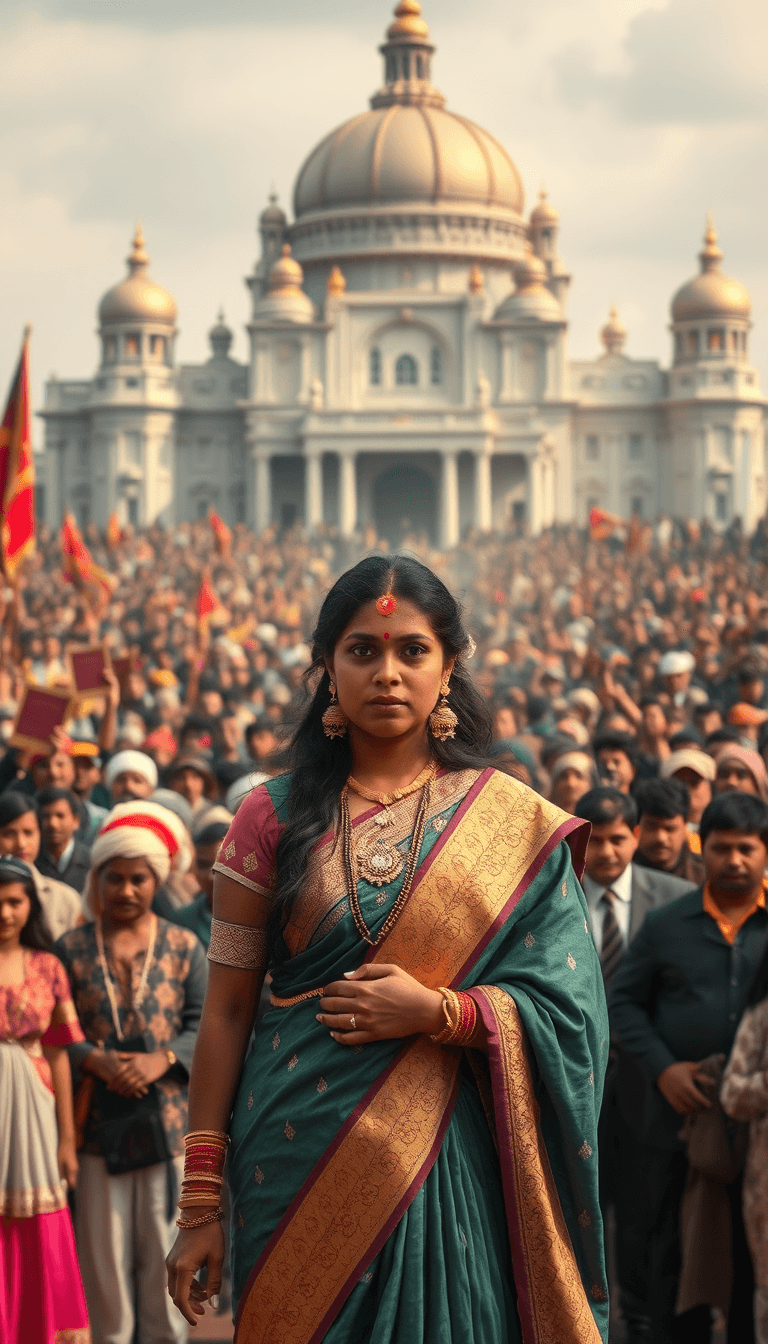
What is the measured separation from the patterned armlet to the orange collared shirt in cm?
230

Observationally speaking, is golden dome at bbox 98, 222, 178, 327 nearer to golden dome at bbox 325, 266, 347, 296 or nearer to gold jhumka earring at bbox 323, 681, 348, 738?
golden dome at bbox 325, 266, 347, 296

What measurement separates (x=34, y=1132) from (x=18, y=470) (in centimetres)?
854

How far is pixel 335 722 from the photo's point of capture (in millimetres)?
3057

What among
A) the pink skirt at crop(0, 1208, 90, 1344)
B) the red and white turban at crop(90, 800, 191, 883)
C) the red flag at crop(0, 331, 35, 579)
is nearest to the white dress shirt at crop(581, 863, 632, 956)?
the red and white turban at crop(90, 800, 191, 883)

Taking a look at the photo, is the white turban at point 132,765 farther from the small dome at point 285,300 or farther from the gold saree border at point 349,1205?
the small dome at point 285,300

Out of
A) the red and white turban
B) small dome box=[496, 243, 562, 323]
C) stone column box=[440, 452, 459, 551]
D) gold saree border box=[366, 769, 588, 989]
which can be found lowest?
the red and white turban

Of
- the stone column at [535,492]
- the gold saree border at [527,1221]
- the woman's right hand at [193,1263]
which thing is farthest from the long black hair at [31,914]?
the stone column at [535,492]

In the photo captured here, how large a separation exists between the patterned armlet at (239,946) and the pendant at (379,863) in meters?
0.22

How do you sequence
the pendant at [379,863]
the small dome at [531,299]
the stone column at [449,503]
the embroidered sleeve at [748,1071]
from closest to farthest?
the pendant at [379,863] < the embroidered sleeve at [748,1071] < the stone column at [449,503] < the small dome at [531,299]

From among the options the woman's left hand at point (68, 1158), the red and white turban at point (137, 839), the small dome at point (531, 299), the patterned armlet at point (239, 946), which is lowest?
the woman's left hand at point (68, 1158)

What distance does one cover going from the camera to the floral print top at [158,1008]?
4.88 m

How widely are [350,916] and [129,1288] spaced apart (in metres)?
2.43

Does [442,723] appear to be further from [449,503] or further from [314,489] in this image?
[314,489]

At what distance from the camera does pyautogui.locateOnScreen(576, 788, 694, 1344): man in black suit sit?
530 cm
